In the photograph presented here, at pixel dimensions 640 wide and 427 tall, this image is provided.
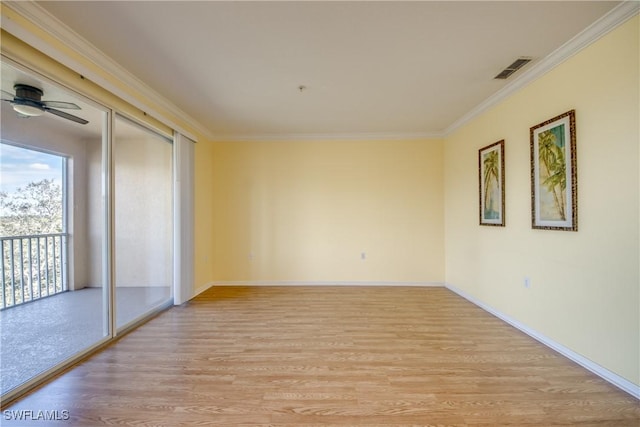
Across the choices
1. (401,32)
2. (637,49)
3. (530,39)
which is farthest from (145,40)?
(637,49)

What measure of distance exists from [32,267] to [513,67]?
469cm

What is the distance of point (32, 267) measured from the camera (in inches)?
91.4

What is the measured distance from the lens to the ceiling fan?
2035 mm

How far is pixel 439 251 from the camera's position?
490 centimetres

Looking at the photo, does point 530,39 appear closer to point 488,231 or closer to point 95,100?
point 488,231

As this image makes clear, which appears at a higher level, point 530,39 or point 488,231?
point 530,39

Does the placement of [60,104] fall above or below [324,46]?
below

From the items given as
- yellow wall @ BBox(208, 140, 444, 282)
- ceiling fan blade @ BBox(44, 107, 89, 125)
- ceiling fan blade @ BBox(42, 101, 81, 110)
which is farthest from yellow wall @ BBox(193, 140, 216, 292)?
ceiling fan blade @ BBox(42, 101, 81, 110)

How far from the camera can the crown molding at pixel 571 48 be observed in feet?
6.24

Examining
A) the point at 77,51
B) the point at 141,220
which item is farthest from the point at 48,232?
the point at 77,51

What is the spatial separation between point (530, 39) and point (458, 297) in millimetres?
3384

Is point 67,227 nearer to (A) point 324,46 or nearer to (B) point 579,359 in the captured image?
(A) point 324,46

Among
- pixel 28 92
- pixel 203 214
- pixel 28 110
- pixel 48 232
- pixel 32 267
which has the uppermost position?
pixel 28 92

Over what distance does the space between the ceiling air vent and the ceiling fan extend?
4.03m
